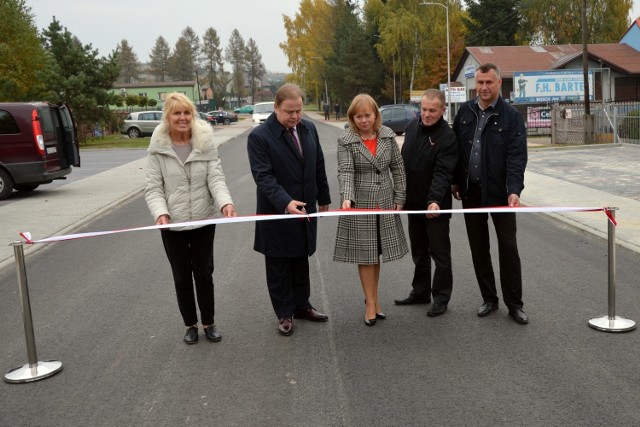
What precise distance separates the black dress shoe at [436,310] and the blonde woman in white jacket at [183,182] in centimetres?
184

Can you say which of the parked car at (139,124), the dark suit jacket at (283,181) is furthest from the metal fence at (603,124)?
the parked car at (139,124)

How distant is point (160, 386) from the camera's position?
4.35m

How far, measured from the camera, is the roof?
45500mm

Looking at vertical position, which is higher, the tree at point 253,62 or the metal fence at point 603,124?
the tree at point 253,62

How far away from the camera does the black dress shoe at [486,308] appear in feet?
18.4

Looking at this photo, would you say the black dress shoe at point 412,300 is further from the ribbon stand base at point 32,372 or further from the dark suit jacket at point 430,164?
the ribbon stand base at point 32,372

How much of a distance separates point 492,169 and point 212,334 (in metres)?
2.48

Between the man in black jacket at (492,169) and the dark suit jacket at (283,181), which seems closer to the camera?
the dark suit jacket at (283,181)

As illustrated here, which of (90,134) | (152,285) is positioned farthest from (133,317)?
(90,134)

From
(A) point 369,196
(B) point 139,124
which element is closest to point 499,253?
(A) point 369,196

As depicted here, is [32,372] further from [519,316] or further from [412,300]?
[519,316]

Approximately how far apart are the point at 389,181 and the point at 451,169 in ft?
1.61

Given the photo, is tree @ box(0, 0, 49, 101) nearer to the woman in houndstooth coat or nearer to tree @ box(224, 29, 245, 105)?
the woman in houndstooth coat

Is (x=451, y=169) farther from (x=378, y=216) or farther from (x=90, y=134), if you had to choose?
(x=90, y=134)
